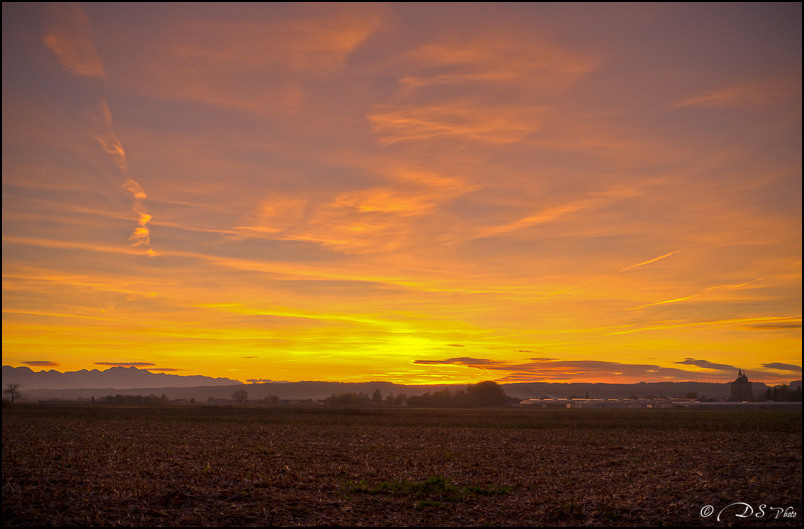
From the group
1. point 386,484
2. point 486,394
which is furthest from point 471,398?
point 386,484

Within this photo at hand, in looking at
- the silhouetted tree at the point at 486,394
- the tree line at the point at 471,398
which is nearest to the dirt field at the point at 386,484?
the tree line at the point at 471,398

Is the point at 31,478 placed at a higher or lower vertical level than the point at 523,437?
higher

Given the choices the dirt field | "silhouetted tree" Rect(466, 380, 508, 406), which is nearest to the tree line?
"silhouetted tree" Rect(466, 380, 508, 406)

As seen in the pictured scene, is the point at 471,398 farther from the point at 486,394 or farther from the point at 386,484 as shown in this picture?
the point at 386,484

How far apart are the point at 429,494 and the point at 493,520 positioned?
3646 mm

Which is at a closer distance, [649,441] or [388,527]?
[388,527]

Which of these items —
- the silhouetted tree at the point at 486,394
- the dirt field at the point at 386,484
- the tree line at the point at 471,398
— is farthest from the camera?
the silhouetted tree at the point at 486,394

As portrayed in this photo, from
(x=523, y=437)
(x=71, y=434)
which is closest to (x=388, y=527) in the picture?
(x=523, y=437)

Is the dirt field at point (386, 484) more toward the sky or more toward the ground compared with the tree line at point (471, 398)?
more toward the sky

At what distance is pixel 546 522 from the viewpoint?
17.0m

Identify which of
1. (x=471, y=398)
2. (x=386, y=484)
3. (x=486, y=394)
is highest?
(x=386, y=484)

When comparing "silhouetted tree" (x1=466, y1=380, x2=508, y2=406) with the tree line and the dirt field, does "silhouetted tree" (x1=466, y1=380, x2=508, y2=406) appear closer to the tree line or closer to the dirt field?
the tree line

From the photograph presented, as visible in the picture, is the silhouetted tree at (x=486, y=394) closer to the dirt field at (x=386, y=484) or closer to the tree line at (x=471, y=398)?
the tree line at (x=471, y=398)

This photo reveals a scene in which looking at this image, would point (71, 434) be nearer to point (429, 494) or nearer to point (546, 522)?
point (429, 494)
